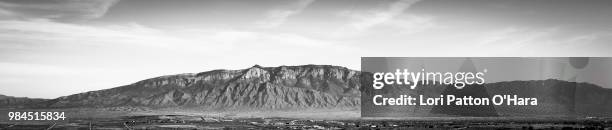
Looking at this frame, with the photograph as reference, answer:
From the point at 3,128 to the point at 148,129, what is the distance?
1554 inches

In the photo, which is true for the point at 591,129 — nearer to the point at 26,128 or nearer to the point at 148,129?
the point at 148,129

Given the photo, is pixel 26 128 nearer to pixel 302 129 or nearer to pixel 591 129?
pixel 302 129

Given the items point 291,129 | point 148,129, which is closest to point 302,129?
point 291,129

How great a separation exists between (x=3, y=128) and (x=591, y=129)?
13899cm

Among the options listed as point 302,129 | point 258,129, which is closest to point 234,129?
point 258,129

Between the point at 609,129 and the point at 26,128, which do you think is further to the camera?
the point at 26,128

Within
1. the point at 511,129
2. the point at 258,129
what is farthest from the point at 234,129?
the point at 511,129

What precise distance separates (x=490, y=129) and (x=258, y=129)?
53.8 m

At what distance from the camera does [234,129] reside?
163 metres

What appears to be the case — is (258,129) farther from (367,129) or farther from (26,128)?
(26,128)

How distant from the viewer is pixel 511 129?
158 metres

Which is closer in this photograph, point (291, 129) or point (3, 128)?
point (291, 129)

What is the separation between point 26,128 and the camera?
554 feet

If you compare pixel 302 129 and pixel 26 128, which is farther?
pixel 26 128
